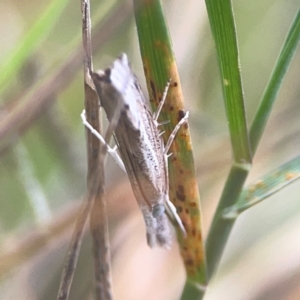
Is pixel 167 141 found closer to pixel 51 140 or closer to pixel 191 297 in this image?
pixel 191 297

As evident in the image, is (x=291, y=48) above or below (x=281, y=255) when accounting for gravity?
above

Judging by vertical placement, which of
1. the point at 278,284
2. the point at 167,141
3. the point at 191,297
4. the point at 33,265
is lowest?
the point at 278,284

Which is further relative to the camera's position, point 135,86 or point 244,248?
point 244,248

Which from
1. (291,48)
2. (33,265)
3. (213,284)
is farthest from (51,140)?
(291,48)

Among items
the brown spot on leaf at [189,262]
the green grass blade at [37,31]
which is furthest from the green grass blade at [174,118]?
the green grass blade at [37,31]

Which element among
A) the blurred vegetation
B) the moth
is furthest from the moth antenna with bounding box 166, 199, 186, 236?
the blurred vegetation

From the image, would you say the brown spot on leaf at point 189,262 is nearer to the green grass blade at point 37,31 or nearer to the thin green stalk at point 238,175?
the thin green stalk at point 238,175

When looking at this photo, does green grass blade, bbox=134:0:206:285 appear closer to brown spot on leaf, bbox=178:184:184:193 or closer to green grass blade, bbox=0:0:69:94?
brown spot on leaf, bbox=178:184:184:193
